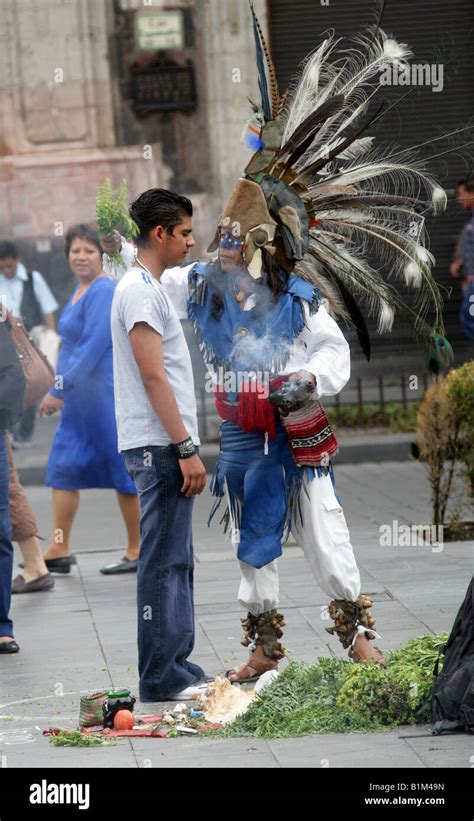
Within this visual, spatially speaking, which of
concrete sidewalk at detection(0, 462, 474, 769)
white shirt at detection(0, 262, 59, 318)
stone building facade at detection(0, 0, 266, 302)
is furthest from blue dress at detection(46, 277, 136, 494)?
stone building facade at detection(0, 0, 266, 302)

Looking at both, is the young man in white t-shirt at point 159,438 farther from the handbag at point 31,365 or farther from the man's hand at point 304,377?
the handbag at point 31,365

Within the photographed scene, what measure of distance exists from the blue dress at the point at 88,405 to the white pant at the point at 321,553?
2624 millimetres

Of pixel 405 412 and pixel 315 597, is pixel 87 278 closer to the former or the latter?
pixel 315 597

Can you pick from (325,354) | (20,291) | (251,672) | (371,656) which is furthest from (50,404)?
(20,291)

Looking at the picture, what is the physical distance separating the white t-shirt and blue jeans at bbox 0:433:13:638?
120 centimetres

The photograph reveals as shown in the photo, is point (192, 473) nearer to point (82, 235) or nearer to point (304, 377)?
point (304, 377)

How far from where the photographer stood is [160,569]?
553 centimetres

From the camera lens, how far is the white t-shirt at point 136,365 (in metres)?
5.43

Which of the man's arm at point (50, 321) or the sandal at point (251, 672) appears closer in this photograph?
the sandal at point (251, 672)

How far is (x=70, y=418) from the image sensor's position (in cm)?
837

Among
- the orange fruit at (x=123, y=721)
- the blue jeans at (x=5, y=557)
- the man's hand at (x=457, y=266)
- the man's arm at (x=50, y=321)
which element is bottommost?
the orange fruit at (x=123, y=721)

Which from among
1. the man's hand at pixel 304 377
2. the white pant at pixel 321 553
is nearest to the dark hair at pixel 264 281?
the man's hand at pixel 304 377

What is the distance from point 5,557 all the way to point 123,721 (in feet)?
5.51
